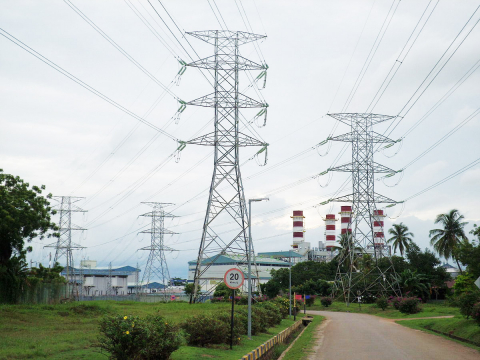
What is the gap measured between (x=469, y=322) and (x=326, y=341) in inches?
328

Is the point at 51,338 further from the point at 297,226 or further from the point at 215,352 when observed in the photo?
the point at 297,226

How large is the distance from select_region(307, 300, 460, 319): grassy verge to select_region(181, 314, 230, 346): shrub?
27790 mm

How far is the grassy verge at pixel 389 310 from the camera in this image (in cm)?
4475

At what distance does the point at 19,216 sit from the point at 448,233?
61.3 metres

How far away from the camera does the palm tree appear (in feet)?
241

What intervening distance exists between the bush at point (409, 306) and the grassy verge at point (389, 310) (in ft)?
1.83

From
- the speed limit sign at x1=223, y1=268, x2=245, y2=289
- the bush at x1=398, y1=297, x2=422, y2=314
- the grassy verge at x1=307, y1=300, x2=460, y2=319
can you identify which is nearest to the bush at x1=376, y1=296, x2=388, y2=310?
the grassy verge at x1=307, y1=300, x2=460, y2=319

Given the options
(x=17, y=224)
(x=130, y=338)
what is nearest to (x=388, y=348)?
(x=130, y=338)

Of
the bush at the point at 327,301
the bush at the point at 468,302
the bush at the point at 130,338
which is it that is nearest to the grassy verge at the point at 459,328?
the bush at the point at 468,302

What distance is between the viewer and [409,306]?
153ft

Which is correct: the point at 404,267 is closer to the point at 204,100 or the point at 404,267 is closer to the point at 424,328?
the point at 424,328

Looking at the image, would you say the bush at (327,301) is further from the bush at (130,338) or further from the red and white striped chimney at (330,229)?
the red and white striped chimney at (330,229)

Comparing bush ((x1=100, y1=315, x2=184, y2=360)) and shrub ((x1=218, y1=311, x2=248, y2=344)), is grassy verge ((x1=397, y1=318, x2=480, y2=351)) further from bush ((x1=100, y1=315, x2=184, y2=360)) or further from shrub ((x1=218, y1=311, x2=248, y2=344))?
bush ((x1=100, y1=315, x2=184, y2=360))

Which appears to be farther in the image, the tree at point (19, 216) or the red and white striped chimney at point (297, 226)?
the red and white striped chimney at point (297, 226)
